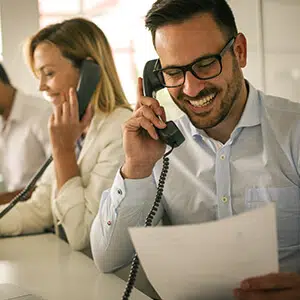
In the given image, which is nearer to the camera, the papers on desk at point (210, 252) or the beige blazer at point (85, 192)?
the papers on desk at point (210, 252)

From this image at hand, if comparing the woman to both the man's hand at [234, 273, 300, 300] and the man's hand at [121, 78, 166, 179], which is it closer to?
the man's hand at [121, 78, 166, 179]

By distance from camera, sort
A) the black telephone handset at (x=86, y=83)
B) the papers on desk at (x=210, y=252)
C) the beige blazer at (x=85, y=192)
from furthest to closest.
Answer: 1. the black telephone handset at (x=86, y=83)
2. the beige blazer at (x=85, y=192)
3. the papers on desk at (x=210, y=252)

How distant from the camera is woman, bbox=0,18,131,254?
1.61 metres

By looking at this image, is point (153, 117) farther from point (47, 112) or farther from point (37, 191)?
point (47, 112)

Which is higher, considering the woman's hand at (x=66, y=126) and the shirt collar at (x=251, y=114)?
the shirt collar at (x=251, y=114)

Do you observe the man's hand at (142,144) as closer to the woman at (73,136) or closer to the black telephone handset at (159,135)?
the black telephone handset at (159,135)

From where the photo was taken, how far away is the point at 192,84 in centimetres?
120

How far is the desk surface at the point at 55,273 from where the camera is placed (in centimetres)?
119

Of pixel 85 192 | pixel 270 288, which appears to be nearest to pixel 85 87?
pixel 85 192

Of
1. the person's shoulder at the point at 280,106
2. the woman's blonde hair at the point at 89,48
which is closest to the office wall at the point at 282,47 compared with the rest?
the person's shoulder at the point at 280,106

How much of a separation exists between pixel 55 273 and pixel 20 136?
967 mm

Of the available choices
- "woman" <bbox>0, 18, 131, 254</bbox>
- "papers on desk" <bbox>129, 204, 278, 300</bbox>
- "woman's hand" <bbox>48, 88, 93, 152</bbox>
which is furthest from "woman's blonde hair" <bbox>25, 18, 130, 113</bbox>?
"papers on desk" <bbox>129, 204, 278, 300</bbox>

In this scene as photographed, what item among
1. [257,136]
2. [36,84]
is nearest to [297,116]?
[257,136]

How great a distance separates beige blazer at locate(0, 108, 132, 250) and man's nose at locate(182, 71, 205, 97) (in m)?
0.47
